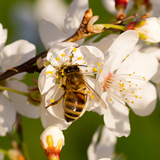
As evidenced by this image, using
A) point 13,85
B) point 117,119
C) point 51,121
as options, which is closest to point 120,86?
point 117,119

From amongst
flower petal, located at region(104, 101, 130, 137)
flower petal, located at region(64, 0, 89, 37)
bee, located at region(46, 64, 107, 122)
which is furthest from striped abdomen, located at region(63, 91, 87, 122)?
flower petal, located at region(64, 0, 89, 37)

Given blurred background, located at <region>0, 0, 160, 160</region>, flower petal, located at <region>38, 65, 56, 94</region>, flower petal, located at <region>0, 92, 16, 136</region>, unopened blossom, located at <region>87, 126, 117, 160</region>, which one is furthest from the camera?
blurred background, located at <region>0, 0, 160, 160</region>

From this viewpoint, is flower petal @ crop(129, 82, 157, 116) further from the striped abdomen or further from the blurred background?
the blurred background

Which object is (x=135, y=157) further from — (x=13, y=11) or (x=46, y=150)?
(x=13, y=11)

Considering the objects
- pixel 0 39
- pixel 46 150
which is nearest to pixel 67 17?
pixel 0 39

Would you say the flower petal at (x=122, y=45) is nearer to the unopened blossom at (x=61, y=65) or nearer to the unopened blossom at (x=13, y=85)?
the unopened blossom at (x=61, y=65)

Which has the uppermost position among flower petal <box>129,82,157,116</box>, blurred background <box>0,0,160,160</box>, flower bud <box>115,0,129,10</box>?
flower bud <box>115,0,129,10</box>

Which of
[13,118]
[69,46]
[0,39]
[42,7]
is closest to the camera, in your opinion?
[69,46]
